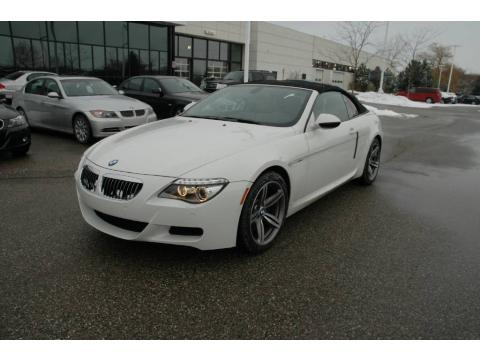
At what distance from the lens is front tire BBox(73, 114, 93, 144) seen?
8.27 meters

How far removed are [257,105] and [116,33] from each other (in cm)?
2290

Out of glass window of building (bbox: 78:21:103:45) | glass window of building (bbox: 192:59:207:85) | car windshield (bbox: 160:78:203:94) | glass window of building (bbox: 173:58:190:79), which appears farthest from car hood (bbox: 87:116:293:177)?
glass window of building (bbox: 192:59:207:85)

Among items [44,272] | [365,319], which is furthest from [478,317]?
[44,272]

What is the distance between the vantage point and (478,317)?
2.70m

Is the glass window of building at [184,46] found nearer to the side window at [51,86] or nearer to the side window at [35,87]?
the side window at [35,87]

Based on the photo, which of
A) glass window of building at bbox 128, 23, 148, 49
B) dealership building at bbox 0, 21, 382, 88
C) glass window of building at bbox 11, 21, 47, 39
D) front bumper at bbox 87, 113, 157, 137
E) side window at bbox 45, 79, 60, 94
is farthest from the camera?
glass window of building at bbox 128, 23, 148, 49

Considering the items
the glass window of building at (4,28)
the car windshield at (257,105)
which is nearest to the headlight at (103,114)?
the car windshield at (257,105)

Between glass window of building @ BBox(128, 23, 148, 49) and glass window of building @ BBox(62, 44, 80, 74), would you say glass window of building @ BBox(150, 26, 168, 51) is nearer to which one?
glass window of building @ BBox(128, 23, 148, 49)

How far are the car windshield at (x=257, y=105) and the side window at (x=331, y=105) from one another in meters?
0.16

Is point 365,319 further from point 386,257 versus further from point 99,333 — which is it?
point 99,333

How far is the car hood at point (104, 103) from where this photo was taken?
8367 millimetres

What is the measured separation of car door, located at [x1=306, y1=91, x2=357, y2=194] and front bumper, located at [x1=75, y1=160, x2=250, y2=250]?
3.90 feet

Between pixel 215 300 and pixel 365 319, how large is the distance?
3.33ft

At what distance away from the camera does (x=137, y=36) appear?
25.4 metres
